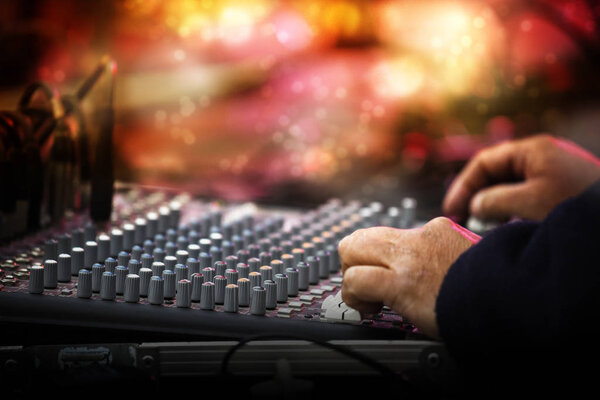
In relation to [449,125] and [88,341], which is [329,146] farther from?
[88,341]

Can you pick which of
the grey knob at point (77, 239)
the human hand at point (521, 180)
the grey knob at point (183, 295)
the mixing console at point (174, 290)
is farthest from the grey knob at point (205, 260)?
the human hand at point (521, 180)

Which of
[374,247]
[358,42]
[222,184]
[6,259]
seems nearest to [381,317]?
[374,247]

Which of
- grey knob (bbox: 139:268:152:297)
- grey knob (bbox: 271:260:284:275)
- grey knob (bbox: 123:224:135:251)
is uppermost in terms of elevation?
grey knob (bbox: 123:224:135:251)

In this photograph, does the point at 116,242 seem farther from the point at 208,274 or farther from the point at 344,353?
the point at 344,353

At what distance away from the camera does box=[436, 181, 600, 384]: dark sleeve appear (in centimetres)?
62

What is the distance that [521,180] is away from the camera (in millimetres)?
1444

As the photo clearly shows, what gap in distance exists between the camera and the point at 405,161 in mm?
2137

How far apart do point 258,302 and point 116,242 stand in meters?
0.30

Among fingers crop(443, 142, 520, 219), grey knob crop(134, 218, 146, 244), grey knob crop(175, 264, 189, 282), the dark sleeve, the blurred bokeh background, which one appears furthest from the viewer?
the blurred bokeh background

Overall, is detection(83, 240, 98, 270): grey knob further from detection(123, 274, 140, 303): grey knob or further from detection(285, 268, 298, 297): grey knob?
detection(285, 268, 298, 297): grey knob

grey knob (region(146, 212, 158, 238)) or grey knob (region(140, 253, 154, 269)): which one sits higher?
grey knob (region(146, 212, 158, 238))

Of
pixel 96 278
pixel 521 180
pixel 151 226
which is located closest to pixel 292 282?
pixel 96 278

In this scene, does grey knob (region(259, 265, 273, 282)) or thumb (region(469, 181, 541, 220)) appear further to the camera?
thumb (region(469, 181, 541, 220))

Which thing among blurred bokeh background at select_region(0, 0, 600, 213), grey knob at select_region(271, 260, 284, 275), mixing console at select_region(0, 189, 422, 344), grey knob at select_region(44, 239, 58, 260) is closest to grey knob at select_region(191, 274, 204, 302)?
mixing console at select_region(0, 189, 422, 344)
